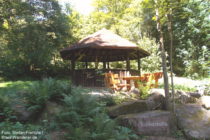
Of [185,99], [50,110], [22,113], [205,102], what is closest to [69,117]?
[50,110]

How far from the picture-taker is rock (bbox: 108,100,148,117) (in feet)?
13.9

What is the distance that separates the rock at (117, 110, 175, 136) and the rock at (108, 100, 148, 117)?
0.70ft

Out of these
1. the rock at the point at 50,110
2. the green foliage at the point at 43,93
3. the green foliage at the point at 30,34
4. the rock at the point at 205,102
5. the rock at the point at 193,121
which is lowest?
the rock at the point at 193,121

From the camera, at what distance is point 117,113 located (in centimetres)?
424

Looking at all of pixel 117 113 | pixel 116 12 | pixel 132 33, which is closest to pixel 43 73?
pixel 132 33

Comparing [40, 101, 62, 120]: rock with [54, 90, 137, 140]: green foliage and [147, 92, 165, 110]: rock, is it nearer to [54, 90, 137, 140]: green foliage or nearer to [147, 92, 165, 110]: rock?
[54, 90, 137, 140]: green foliage

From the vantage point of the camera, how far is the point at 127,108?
435 centimetres

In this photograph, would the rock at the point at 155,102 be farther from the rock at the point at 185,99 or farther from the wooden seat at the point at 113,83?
the wooden seat at the point at 113,83

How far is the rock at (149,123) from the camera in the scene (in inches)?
150

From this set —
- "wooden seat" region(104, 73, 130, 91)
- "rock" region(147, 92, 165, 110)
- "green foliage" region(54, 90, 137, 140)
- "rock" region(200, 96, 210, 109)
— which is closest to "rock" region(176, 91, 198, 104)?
"rock" region(200, 96, 210, 109)

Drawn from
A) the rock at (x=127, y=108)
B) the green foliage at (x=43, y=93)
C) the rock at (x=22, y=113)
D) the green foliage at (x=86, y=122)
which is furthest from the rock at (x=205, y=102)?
the rock at (x=22, y=113)

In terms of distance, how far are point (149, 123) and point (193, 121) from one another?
1328 mm

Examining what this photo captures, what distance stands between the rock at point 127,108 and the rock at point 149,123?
0.70 feet

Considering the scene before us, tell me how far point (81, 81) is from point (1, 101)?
214 inches
